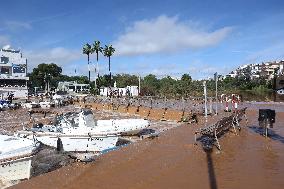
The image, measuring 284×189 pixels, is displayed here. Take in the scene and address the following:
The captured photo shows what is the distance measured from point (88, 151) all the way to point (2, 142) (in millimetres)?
4364

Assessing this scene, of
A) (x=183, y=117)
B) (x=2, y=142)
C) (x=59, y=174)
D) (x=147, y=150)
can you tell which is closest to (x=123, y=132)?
(x=147, y=150)

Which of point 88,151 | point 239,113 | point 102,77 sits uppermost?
point 102,77

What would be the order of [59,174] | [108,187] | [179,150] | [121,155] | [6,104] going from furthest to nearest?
[6,104] → [179,150] → [121,155] → [59,174] → [108,187]

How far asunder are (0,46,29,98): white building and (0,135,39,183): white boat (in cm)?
6487

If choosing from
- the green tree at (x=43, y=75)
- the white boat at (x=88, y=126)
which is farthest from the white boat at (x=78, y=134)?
the green tree at (x=43, y=75)

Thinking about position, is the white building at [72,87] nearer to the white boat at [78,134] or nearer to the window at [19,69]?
the window at [19,69]

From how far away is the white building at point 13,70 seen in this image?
76488mm

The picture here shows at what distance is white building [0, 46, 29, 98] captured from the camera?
251ft

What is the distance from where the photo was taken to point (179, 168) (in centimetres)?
1035

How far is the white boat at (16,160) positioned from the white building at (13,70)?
64.9 metres

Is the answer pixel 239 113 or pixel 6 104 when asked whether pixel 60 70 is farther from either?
pixel 239 113

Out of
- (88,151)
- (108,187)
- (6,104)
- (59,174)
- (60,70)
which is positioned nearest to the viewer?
(108,187)

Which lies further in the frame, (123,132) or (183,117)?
(183,117)

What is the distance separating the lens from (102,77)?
93375 millimetres
